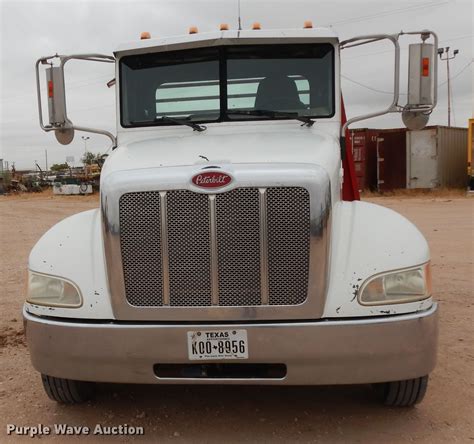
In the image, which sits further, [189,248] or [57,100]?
[57,100]

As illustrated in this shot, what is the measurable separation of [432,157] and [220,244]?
21.0 m

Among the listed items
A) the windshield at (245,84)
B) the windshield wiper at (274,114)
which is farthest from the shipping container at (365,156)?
the windshield wiper at (274,114)

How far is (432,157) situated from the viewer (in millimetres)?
22453

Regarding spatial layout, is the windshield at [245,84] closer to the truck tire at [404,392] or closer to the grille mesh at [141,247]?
the grille mesh at [141,247]

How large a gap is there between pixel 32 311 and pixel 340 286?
5.85 feet

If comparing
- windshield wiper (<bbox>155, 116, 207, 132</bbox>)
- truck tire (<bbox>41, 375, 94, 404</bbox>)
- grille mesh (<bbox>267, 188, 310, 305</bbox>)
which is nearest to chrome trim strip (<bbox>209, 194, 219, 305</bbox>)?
grille mesh (<bbox>267, 188, 310, 305</bbox>)

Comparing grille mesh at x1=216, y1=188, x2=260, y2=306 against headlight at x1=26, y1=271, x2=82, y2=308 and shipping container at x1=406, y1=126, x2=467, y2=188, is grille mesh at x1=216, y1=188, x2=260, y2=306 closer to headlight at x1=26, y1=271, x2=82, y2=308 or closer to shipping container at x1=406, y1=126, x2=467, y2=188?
headlight at x1=26, y1=271, x2=82, y2=308

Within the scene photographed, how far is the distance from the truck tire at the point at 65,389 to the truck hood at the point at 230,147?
134 centimetres

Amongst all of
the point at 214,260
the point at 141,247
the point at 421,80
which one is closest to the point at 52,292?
the point at 141,247

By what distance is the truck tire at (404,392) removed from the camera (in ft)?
11.3

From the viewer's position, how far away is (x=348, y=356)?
3012 mm

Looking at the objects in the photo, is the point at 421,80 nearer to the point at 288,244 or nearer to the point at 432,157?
the point at 288,244

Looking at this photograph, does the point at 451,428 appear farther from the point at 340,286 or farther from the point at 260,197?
the point at 260,197

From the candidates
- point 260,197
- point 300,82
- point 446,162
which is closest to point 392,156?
point 446,162
